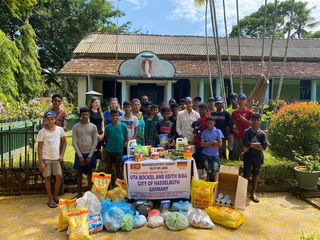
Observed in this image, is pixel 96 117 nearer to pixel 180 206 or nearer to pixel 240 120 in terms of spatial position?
pixel 180 206

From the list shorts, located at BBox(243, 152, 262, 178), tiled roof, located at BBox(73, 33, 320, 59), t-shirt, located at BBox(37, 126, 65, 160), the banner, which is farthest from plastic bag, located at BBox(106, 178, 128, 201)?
tiled roof, located at BBox(73, 33, 320, 59)

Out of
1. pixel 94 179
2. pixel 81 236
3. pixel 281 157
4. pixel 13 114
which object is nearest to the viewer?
pixel 81 236

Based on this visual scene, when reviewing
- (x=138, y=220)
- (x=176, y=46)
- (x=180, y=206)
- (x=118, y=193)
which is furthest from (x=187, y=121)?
(x=176, y=46)

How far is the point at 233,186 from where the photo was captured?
4.55 meters

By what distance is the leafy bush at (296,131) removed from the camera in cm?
547

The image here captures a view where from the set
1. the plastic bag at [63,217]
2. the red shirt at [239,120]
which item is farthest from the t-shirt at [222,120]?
the plastic bag at [63,217]

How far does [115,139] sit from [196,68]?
1127cm

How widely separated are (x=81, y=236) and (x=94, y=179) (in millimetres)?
1114

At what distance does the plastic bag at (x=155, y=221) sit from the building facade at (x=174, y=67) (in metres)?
9.56

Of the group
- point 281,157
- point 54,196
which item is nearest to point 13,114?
point 54,196

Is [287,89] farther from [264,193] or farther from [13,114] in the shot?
[13,114]

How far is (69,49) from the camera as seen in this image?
74.5 ft

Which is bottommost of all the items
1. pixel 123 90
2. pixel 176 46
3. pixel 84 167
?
pixel 84 167

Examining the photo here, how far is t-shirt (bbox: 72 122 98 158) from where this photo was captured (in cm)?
442
